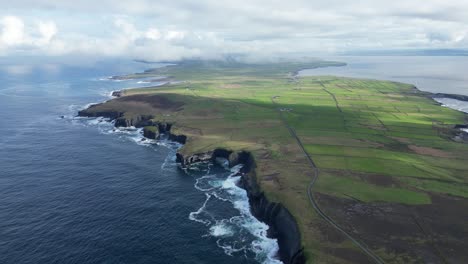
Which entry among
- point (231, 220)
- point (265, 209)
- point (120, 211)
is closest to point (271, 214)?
point (265, 209)

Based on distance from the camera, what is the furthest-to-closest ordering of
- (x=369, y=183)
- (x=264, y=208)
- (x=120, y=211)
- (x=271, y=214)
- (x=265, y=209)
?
(x=369, y=183) < (x=264, y=208) < (x=265, y=209) < (x=120, y=211) < (x=271, y=214)

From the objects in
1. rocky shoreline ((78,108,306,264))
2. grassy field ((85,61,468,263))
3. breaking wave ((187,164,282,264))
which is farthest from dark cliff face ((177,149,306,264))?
grassy field ((85,61,468,263))

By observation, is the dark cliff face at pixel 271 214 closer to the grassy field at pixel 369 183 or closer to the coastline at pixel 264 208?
the coastline at pixel 264 208

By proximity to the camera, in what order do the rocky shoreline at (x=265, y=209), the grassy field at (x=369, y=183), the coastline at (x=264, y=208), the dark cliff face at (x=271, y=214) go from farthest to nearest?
1. the coastline at (x=264, y=208)
2. the rocky shoreline at (x=265, y=209)
3. the dark cliff face at (x=271, y=214)
4. the grassy field at (x=369, y=183)

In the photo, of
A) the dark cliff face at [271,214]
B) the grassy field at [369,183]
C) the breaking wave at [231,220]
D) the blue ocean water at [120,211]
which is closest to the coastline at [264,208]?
Answer: the dark cliff face at [271,214]

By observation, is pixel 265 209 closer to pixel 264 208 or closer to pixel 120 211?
pixel 264 208

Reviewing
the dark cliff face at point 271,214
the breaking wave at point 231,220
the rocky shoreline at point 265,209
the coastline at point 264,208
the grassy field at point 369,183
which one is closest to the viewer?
the grassy field at point 369,183
